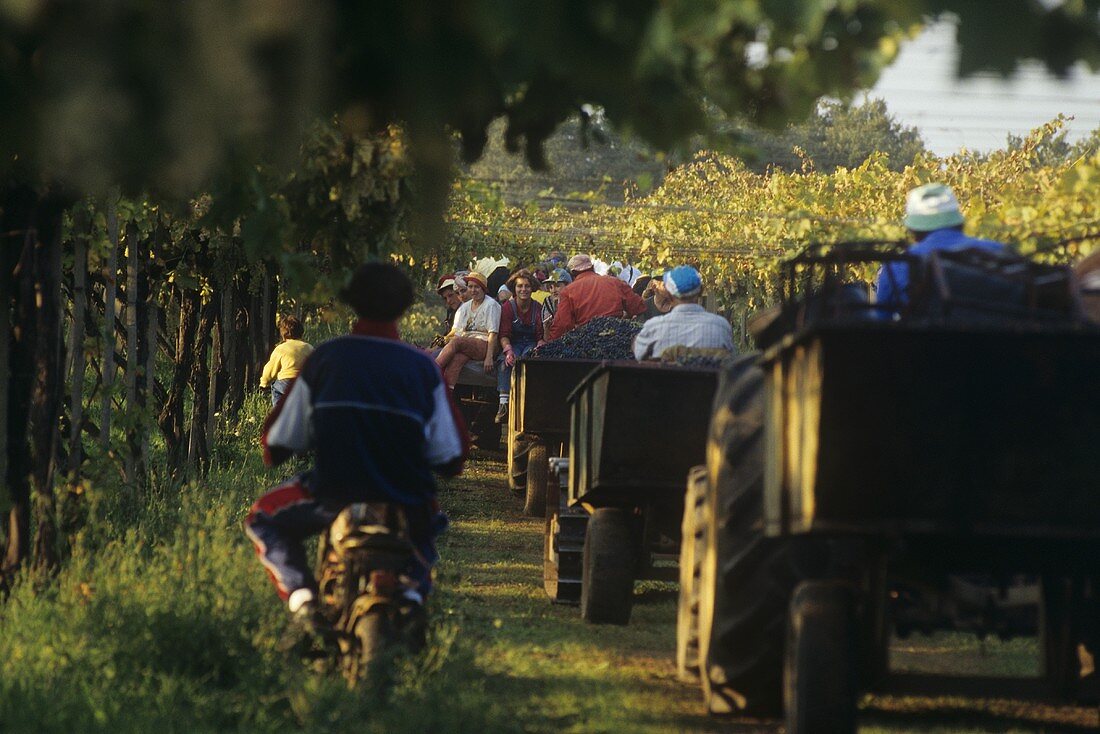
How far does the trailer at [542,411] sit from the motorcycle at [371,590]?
7157 mm

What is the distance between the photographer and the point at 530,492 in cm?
1507

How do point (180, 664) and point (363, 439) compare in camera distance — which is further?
point (180, 664)

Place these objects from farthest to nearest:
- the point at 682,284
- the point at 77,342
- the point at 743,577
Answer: the point at 682,284 < the point at 77,342 < the point at 743,577

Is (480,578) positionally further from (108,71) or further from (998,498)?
(108,71)

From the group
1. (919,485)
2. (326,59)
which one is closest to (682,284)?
(919,485)

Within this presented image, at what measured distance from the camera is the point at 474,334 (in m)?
19.2

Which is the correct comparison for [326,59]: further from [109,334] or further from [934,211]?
[109,334]

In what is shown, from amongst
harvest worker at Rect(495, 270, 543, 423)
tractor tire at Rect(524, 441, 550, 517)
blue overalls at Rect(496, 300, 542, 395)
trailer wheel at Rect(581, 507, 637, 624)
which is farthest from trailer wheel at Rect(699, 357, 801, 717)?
blue overalls at Rect(496, 300, 542, 395)

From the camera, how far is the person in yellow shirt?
17109 millimetres

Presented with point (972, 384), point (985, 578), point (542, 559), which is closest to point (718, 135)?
point (972, 384)

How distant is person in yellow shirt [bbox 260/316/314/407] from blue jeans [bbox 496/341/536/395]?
221cm

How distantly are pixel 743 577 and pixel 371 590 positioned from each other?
1374 millimetres

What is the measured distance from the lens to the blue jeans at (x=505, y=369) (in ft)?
61.3

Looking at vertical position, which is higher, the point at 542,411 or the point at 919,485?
the point at 919,485
